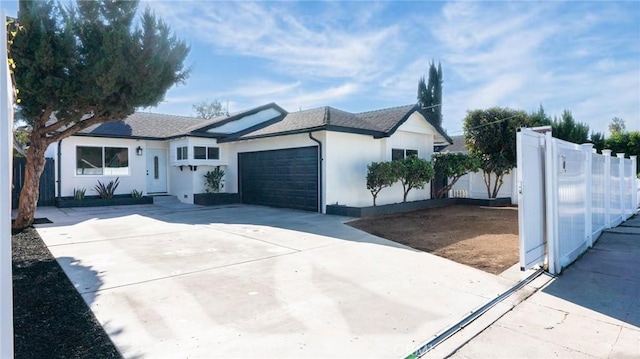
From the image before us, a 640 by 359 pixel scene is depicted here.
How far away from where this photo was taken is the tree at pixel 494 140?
15.7 meters

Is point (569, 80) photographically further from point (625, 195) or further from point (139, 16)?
point (139, 16)

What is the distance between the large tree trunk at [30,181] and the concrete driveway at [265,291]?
165 cm

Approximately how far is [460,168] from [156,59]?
11.4m

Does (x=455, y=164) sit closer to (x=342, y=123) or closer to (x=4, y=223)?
(x=342, y=123)

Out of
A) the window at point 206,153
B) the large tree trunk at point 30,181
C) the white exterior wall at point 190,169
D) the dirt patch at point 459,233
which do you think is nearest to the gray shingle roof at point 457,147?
the dirt patch at point 459,233

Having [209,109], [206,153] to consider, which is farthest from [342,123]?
[209,109]

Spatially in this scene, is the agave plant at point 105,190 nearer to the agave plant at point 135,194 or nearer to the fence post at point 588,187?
the agave plant at point 135,194

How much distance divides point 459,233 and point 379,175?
4269 millimetres

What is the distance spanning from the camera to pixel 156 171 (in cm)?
1723

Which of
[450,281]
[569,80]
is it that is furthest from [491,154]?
[450,281]

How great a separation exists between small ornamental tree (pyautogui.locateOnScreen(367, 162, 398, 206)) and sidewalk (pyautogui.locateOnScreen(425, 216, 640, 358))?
23.2 feet

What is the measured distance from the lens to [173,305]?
13.7 ft

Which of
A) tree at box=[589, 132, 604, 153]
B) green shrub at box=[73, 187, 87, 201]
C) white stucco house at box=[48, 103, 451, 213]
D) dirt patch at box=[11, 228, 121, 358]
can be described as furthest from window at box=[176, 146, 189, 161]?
tree at box=[589, 132, 604, 153]

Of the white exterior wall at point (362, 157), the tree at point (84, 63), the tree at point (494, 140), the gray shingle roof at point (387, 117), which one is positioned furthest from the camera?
the tree at point (494, 140)
